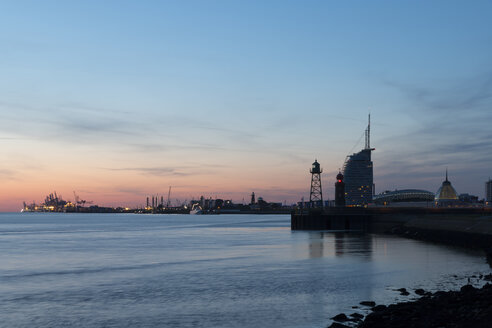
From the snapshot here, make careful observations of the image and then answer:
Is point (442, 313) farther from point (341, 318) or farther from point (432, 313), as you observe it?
point (341, 318)

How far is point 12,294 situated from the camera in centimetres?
3841

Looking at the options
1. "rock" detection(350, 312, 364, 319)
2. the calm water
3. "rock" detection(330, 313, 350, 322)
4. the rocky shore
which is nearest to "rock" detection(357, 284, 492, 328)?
the rocky shore

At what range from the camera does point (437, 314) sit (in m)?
25.2

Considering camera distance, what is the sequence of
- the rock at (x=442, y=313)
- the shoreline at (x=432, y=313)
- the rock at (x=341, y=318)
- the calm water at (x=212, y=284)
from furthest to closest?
the calm water at (x=212, y=284)
the rock at (x=341, y=318)
the shoreline at (x=432, y=313)
the rock at (x=442, y=313)

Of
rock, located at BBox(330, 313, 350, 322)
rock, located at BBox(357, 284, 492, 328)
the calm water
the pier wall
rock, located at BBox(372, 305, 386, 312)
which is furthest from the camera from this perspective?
the pier wall

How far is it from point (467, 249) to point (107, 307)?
53.7m

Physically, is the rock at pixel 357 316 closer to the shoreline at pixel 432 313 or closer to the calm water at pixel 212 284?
the shoreline at pixel 432 313

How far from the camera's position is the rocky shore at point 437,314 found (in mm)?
22938

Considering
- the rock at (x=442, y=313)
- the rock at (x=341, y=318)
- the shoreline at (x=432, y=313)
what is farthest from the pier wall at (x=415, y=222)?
the rock at (x=341, y=318)

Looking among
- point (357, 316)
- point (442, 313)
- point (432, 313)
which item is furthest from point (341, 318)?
point (442, 313)

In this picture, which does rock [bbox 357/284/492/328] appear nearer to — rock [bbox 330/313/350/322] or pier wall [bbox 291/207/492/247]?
rock [bbox 330/313/350/322]

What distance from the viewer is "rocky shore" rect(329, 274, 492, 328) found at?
22.9 metres

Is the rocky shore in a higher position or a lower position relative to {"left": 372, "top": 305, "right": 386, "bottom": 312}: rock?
higher

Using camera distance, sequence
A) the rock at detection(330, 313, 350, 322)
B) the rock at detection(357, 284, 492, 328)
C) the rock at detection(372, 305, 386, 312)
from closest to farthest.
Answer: the rock at detection(357, 284, 492, 328) < the rock at detection(330, 313, 350, 322) < the rock at detection(372, 305, 386, 312)
